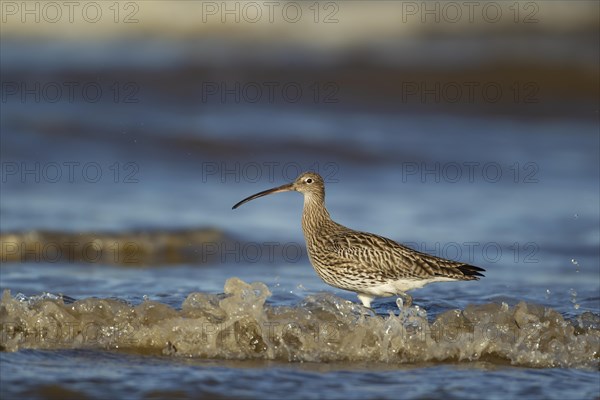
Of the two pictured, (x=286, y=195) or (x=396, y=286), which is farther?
(x=286, y=195)

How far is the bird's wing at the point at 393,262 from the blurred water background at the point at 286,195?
1.05ft

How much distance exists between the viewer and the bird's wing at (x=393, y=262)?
8.77m

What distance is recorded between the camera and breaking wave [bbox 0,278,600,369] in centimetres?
763

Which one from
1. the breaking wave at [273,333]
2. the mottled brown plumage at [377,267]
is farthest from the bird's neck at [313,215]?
the breaking wave at [273,333]

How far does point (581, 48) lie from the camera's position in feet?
94.5

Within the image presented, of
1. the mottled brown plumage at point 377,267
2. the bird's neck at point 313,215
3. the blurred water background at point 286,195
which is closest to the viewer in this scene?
the blurred water background at point 286,195

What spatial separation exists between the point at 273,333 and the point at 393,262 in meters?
1.47

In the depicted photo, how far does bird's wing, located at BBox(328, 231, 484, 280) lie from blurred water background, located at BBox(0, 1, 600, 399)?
1.05 feet

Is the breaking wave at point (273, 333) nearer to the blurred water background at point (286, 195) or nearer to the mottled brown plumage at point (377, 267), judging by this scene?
the blurred water background at point (286, 195)

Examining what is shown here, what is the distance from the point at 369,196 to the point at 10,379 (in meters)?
8.42

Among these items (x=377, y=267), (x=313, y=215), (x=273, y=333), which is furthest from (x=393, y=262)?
(x=273, y=333)

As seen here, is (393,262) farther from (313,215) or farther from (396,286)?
(313,215)

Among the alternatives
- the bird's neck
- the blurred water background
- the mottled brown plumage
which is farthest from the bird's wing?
the bird's neck

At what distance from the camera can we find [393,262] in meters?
8.84
